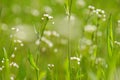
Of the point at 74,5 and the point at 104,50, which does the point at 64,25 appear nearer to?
the point at 104,50

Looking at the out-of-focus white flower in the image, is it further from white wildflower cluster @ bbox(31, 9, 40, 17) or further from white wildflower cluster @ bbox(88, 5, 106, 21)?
white wildflower cluster @ bbox(88, 5, 106, 21)

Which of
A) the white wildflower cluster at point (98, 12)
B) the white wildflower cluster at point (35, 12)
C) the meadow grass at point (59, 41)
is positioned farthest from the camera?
the white wildflower cluster at point (35, 12)

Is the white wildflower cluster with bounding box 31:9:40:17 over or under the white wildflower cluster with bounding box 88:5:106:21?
under

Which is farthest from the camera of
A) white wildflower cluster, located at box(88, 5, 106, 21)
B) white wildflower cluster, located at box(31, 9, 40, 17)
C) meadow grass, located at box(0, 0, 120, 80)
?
white wildflower cluster, located at box(31, 9, 40, 17)

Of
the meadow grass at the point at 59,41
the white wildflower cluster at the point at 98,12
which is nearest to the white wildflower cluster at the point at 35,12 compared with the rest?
the meadow grass at the point at 59,41

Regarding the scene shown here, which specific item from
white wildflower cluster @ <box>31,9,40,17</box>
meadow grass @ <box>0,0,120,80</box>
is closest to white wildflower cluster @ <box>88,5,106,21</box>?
meadow grass @ <box>0,0,120,80</box>

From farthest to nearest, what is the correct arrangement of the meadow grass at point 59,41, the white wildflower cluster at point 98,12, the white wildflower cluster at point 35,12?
1. the white wildflower cluster at point 35,12
2. the white wildflower cluster at point 98,12
3. the meadow grass at point 59,41

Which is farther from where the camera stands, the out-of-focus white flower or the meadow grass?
the out-of-focus white flower

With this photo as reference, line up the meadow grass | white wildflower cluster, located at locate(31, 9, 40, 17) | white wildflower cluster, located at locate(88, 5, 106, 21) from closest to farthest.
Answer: the meadow grass, white wildflower cluster, located at locate(88, 5, 106, 21), white wildflower cluster, located at locate(31, 9, 40, 17)

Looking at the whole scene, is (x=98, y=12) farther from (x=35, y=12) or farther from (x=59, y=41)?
(x=35, y=12)

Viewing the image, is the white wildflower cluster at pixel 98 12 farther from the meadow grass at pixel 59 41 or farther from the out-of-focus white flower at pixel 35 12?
the out-of-focus white flower at pixel 35 12

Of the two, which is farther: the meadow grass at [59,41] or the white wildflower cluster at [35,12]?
the white wildflower cluster at [35,12]
